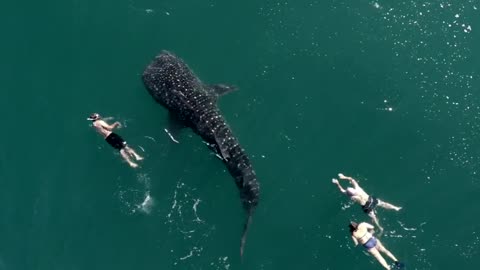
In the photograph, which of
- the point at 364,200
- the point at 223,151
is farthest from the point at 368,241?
the point at 223,151

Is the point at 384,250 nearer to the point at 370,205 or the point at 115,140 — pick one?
the point at 370,205

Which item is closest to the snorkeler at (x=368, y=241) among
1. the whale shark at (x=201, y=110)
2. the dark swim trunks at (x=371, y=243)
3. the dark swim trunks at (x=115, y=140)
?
the dark swim trunks at (x=371, y=243)

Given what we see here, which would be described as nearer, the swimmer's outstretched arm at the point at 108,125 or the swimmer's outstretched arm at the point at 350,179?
the swimmer's outstretched arm at the point at 350,179

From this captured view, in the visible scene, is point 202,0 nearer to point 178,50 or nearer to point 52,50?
point 178,50

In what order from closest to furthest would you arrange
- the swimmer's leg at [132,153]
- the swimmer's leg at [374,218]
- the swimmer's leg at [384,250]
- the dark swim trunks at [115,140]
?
1. the swimmer's leg at [384,250]
2. the swimmer's leg at [374,218]
3. the dark swim trunks at [115,140]
4. the swimmer's leg at [132,153]

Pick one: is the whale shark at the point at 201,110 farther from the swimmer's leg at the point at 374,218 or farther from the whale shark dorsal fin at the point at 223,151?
the swimmer's leg at the point at 374,218

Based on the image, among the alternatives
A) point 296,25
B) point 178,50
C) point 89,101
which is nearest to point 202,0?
point 178,50
